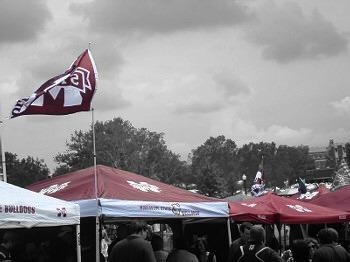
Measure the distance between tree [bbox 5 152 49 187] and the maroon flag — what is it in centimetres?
7617

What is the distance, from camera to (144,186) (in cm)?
1034

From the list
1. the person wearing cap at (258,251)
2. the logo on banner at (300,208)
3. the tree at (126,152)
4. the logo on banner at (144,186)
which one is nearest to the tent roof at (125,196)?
the logo on banner at (144,186)

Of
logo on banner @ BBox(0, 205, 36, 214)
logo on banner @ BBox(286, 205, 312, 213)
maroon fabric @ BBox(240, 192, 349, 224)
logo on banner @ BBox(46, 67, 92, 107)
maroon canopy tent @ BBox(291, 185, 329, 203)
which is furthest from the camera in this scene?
maroon canopy tent @ BBox(291, 185, 329, 203)

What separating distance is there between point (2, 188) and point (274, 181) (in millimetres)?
127580

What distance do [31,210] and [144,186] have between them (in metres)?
3.33

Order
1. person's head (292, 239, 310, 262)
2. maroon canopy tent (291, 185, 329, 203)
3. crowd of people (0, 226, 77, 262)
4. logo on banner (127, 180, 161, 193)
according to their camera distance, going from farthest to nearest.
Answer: maroon canopy tent (291, 185, 329, 203) < logo on banner (127, 180, 161, 193) < crowd of people (0, 226, 77, 262) < person's head (292, 239, 310, 262)

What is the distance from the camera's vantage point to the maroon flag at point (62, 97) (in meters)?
9.47

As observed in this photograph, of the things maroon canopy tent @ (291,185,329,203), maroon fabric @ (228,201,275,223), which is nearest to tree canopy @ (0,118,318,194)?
maroon canopy tent @ (291,185,329,203)

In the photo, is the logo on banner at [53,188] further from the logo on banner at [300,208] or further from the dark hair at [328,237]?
the logo on banner at [300,208]

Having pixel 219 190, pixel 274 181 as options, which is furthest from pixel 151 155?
pixel 274 181

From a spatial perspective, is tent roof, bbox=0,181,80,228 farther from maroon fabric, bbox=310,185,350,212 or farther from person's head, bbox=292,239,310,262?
maroon fabric, bbox=310,185,350,212

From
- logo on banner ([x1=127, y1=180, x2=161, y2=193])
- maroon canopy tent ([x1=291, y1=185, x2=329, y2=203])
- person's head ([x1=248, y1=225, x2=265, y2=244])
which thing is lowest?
person's head ([x1=248, y1=225, x2=265, y2=244])

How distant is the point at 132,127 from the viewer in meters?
91.1

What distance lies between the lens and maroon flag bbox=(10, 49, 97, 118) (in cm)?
947
